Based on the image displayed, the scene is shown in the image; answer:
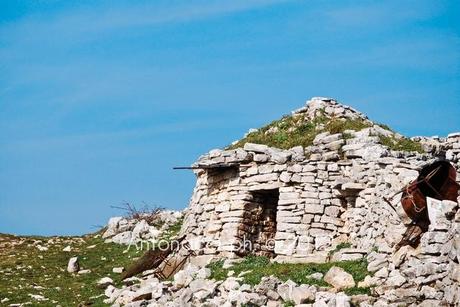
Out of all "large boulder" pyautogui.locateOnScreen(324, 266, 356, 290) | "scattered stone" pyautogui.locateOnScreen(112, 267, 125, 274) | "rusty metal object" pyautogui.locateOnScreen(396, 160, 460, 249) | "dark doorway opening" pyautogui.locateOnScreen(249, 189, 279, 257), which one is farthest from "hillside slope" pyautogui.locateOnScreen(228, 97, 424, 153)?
"large boulder" pyautogui.locateOnScreen(324, 266, 356, 290)

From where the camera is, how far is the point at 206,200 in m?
24.7

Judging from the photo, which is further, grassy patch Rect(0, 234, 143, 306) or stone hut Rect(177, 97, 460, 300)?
grassy patch Rect(0, 234, 143, 306)

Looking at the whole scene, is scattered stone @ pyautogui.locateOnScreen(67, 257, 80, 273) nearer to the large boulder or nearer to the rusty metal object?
the large boulder

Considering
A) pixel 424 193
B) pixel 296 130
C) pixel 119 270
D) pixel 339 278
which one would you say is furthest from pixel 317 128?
pixel 119 270

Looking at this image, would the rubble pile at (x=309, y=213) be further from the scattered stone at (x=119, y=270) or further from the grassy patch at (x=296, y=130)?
the scattered stone at (x=119, y=270)

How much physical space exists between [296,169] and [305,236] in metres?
1.77

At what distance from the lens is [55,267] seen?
2783 cm

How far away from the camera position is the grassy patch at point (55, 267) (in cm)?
2417

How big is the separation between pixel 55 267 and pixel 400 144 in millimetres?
11447

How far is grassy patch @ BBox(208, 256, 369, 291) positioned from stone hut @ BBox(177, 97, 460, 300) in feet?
1.56

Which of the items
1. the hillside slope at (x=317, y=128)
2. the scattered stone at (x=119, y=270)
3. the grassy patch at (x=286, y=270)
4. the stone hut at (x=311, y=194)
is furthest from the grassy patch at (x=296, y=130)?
the scattered stone at (x=119, y=270)

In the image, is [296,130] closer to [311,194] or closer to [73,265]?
[311,194]

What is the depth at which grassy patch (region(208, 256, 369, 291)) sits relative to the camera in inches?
747

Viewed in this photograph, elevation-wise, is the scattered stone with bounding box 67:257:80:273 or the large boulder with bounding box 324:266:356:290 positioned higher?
the scattered stone with bounding box 67:257:80:273
